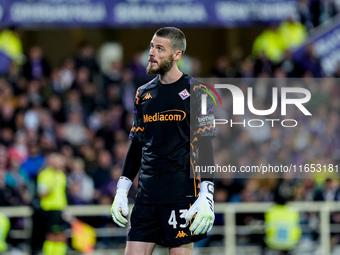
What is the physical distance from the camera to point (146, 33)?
1914 cm

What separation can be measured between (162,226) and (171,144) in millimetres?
588

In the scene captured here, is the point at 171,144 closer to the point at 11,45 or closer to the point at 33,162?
the point at 33,162

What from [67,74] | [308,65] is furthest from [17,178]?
[308,65]

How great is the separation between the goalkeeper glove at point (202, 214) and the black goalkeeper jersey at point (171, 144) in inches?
6.8

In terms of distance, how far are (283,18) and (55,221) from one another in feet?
15.0

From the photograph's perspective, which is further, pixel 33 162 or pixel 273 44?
pixel 273 44

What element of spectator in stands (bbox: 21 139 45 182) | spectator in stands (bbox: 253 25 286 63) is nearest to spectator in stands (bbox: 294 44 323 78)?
spectator in stands (bbox: 253 25 286 63)

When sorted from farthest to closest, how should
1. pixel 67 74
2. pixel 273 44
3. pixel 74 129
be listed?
pixel 273 44 → pixel 67 74 → pixel 74 129

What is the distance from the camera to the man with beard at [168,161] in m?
5.62

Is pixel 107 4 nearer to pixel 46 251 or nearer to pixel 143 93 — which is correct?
pixel 46 251

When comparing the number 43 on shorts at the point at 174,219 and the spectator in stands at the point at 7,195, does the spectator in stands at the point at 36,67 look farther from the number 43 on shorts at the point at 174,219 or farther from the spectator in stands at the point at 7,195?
the number 43 on shorts at the point at 174,219

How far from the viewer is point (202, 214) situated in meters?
5.42

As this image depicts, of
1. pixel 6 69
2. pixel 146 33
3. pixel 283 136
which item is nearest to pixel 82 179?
pixel 6 69

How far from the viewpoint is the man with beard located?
18.4 ft
